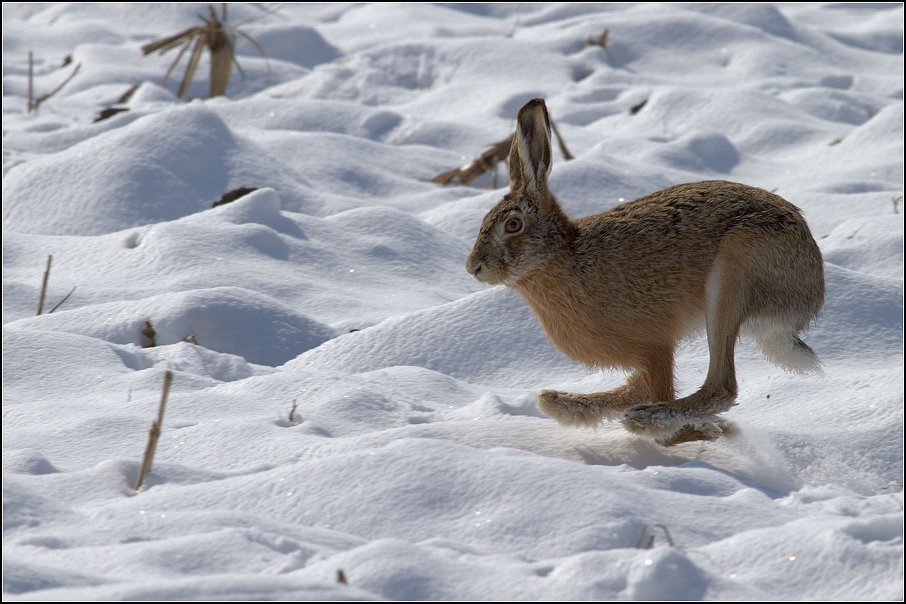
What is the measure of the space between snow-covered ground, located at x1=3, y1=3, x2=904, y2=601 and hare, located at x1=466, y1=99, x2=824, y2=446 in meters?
0.15

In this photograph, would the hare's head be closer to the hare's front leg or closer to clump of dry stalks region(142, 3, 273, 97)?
the hare's front leg

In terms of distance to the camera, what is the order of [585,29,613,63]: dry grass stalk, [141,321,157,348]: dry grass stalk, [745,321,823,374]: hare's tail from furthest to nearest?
[585,29,613,63]: dry grass stalk
[141,321,157,348]: dry grass stalk
[745,321,823,374]: hare's tail

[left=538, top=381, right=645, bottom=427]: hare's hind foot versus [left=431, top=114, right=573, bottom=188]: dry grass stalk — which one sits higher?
[left=538, top=381, right=645, bottom=427]: hare's hind foot

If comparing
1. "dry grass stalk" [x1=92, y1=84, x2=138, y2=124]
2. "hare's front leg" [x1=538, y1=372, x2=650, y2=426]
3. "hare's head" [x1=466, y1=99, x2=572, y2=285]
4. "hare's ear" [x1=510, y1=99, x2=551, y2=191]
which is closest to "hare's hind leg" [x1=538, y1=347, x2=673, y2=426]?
"hare's front leg" [x1=538, y1=372, x2=650, y2=426]

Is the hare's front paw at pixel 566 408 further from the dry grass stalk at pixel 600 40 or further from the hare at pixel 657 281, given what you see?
the dry grass stalk at pixel 600 40

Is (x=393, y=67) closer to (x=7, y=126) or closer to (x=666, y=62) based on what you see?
(x=666, y=62)

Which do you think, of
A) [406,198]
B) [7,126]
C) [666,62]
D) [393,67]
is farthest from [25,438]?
[666,62]

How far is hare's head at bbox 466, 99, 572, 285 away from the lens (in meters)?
3.47

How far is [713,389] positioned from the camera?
334 centimetres

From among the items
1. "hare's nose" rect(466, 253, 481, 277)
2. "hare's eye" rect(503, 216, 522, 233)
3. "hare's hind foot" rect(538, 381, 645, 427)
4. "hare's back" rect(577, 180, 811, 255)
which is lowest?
"hare's hind foot" rect(538, 381, 645, 427)

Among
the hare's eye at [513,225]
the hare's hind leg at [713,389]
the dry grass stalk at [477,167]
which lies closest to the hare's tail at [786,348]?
the hare's hind leg at [713,389]

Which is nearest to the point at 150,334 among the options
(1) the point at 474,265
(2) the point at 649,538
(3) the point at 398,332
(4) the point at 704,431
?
(3) the point at 398,332

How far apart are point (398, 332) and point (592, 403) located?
1.11 metres

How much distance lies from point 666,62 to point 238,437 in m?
6.58
